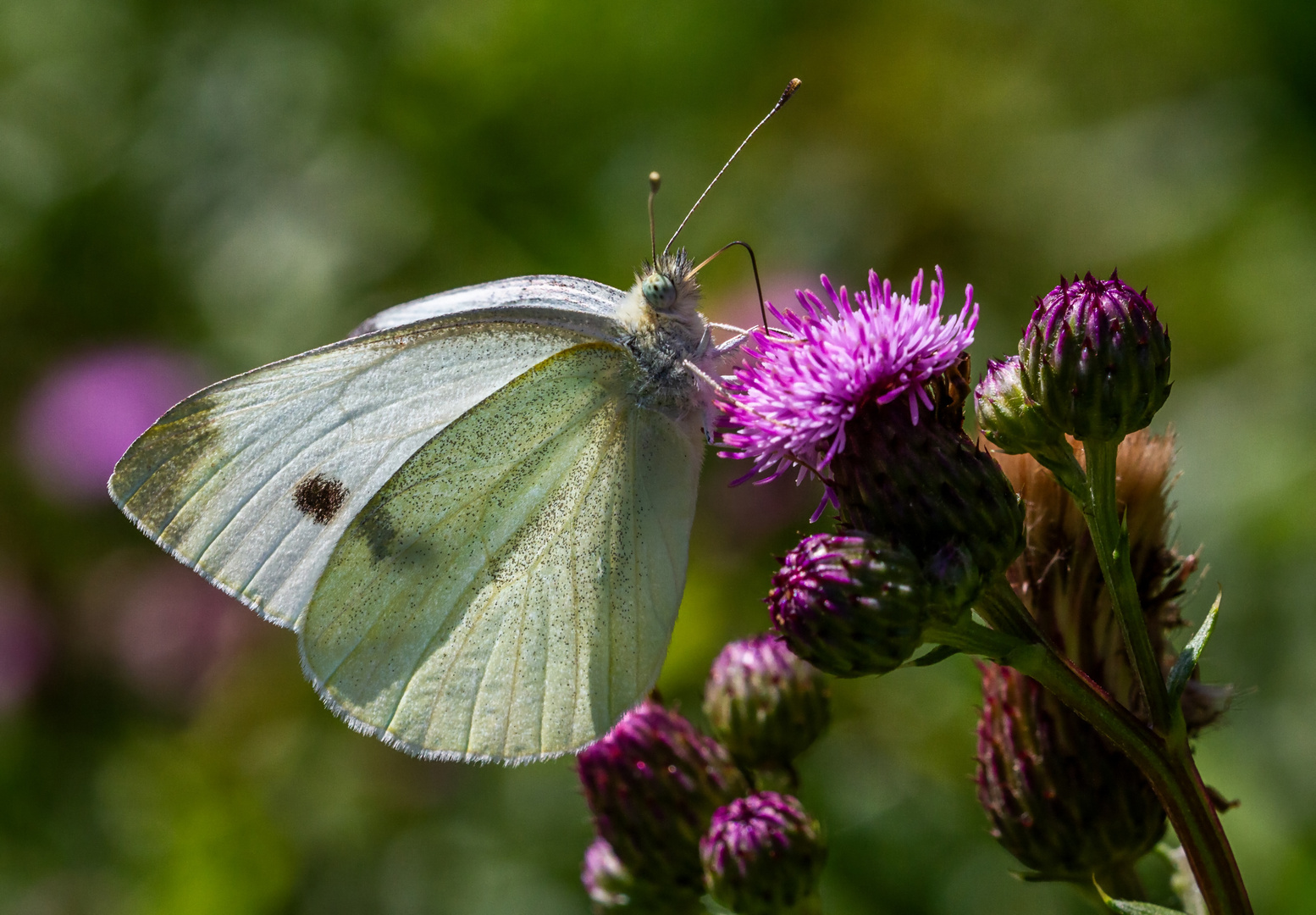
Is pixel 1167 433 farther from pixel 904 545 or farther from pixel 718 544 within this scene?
pixel 718 544

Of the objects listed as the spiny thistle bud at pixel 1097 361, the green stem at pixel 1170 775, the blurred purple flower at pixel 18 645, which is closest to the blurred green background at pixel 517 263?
the blurred purple flower at pixel 18 645

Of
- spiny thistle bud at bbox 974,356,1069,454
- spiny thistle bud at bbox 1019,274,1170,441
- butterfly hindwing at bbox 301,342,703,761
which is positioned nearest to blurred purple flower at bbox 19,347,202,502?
butterfly hindwing at bbox 301,342,703,761

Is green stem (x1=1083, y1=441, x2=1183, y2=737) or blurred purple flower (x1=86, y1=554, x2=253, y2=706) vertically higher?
blurred purple flower (x1=86, y1=554, x2=253, y2=706)

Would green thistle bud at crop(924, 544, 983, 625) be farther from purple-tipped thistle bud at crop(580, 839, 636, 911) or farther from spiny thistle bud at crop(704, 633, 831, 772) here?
purple-tipped thistle bud at crop(580, 839, 636, 911)

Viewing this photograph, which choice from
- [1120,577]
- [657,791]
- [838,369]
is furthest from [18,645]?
[1120,577]

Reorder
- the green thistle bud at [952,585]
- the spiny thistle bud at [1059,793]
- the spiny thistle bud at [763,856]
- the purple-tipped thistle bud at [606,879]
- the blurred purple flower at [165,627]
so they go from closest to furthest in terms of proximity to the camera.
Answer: the green thistle bud at [952,585], the spiny thistle bud at [1059,793], the spiny thistle bud at [763,856], the purple-tipped thistle bud at [606,879], the blurred purple flower at [165,627]

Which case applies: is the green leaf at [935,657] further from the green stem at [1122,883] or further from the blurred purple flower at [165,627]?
the blurred purple flower at [165,627]

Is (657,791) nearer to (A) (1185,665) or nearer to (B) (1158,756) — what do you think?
(B) (1158,756)
